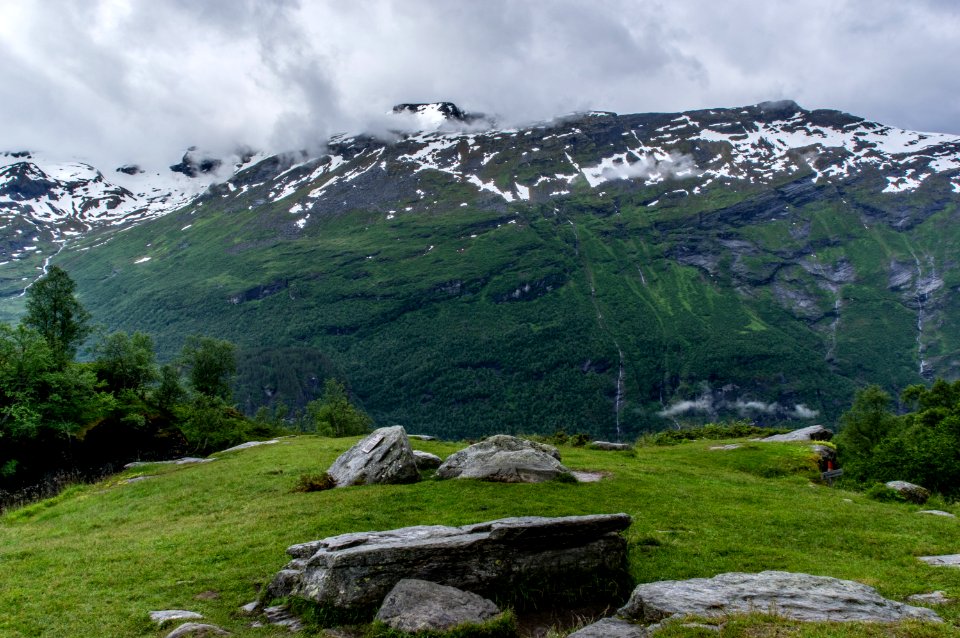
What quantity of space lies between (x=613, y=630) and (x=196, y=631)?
10.0 meters

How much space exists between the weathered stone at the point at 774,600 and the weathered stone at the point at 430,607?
3.53m

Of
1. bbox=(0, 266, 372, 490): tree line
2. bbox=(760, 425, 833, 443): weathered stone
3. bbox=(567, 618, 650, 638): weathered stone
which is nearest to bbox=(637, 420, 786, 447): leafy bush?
bbox=(760, 425, 833, 443): weathered stone

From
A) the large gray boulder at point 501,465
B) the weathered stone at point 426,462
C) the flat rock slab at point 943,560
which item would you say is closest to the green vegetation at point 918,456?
the flat rock slab at point 943,560

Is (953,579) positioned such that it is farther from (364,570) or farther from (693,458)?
(693,458)

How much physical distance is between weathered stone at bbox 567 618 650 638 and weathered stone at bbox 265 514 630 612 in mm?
3296

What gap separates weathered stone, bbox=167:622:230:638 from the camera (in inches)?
547

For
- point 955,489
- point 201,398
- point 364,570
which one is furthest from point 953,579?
Result: point 201,398

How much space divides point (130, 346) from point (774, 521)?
6752 centimetres

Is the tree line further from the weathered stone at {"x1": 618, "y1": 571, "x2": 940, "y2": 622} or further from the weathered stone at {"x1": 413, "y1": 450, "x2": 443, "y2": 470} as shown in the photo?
the weathered stone at {"x1": 618, "y1": 571, "x2": 940, "y2": 622}

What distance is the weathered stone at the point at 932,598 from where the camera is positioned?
46.3 feet

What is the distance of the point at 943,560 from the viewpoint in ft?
60.3

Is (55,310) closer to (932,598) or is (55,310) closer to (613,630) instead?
(613,630)

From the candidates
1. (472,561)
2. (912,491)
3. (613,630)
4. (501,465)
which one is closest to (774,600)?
(613,630)

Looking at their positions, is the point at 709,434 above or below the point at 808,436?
Result: below
